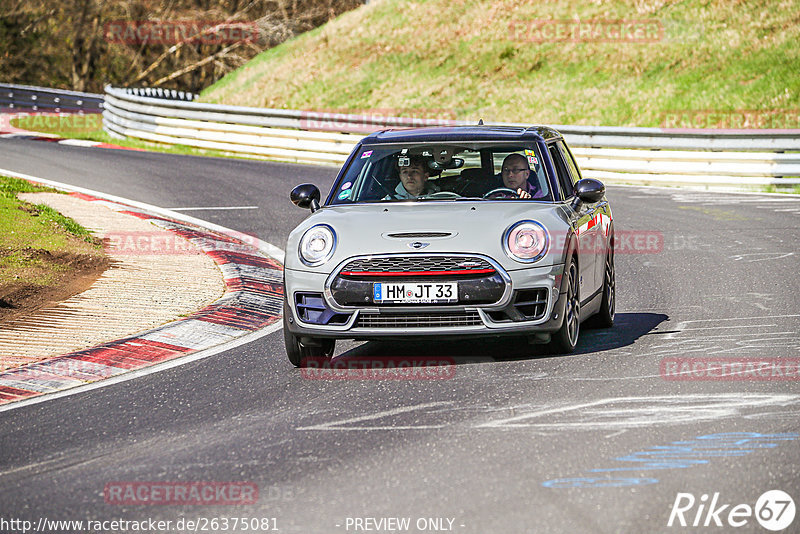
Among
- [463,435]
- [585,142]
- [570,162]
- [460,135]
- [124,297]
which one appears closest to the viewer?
[463,435]

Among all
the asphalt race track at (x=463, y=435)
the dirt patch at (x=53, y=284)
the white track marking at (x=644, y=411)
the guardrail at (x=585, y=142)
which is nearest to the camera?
the asphalt race track at (x=463, y=435)

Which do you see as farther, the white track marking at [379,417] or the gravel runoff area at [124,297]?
the gravel runoff area at [124,297]

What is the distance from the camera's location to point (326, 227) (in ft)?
26.0

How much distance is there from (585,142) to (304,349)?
1545 centimetres

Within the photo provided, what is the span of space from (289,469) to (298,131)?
20271 mm

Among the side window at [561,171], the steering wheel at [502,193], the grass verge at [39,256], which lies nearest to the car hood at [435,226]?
the steering wheel at [502,193]

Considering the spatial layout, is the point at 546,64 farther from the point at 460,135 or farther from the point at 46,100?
the point at 460,135

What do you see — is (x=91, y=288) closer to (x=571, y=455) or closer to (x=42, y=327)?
(x=42, y=327)

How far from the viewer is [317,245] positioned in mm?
7824

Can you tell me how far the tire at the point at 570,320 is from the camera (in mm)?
7883

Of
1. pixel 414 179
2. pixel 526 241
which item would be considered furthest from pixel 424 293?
pixel 414 179

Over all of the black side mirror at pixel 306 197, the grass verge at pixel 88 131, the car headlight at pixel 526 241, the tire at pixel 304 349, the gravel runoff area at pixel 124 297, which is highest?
the black side mirror at pixel 306 197

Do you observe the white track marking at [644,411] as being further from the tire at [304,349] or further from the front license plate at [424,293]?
the tire at [304,349]

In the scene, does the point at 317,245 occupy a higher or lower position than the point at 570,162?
lower
